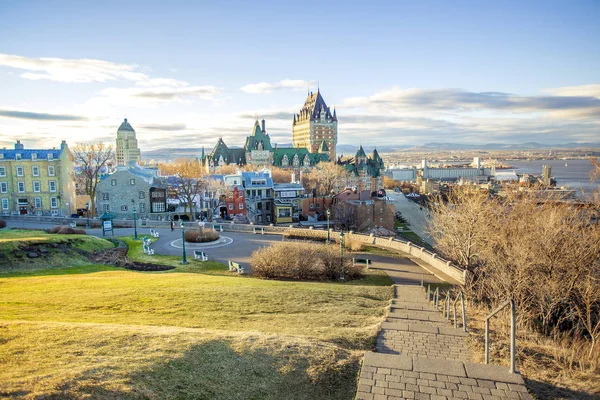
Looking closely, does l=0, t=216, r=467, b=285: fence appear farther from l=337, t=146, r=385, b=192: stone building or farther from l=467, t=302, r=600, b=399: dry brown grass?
l=337, t=146, r=385, b=192: stone building

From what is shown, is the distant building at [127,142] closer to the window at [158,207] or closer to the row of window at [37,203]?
the row of window at [37,203]

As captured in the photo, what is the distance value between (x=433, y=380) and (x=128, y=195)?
5095 cm

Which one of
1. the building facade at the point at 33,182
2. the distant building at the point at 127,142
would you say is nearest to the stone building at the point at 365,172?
the building facade at the point at 33,182

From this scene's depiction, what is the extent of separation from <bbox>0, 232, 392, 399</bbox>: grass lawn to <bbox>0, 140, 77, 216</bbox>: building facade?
146 feet

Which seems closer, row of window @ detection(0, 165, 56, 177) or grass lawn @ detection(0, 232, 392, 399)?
grass lawn @ detection(0, 232, 392, 399)

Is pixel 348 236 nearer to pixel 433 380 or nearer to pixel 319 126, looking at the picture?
pixel 433 380

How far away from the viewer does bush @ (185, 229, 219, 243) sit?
34275mm

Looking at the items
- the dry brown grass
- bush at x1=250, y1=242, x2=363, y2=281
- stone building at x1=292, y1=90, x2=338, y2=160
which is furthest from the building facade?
stone building at x1=292, y1=90, x2=338, y2=160

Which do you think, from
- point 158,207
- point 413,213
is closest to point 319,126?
point 413,213

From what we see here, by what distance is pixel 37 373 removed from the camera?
6.32 metres

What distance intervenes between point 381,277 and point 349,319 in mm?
11394

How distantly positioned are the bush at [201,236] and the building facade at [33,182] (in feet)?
91.7

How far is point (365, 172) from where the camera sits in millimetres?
105188

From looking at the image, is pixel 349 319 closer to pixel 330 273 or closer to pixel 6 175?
pixel 330 273
